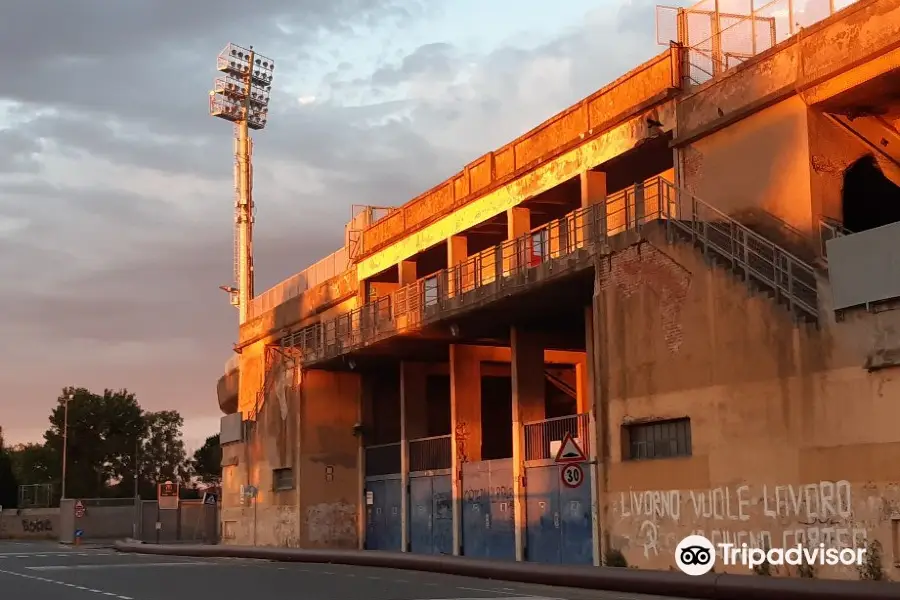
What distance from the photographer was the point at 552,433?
31000 mm

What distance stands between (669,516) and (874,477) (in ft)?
17.6

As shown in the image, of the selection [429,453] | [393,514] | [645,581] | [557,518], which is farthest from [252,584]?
[393,514]

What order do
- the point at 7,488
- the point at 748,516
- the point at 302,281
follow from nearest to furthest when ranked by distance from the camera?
the point at 748,516, the point at 302,281, the point at 7,488

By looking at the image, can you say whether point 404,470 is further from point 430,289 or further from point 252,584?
point 252,584

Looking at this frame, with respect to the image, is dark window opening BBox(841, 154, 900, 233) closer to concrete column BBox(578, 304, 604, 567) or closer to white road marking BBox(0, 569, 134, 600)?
concrete column BBox(578, 304, 604, 567)

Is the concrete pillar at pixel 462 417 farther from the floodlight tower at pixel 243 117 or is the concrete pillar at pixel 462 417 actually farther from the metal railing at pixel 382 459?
the floodlight tower at pixel 243 117

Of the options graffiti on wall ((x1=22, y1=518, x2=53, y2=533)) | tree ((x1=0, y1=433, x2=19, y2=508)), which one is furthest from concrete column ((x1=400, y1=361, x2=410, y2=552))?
tree ((x1=0, y1=433, x2=19, y2=508))

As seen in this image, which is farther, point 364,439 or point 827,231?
point 364,439

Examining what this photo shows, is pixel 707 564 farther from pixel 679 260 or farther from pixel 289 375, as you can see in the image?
pixel 289 375

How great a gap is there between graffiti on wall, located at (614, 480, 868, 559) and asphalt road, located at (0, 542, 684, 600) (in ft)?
8.83

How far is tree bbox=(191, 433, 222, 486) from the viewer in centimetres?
13438

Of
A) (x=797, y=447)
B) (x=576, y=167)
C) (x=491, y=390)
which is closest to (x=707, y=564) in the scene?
(x=797, y=447)

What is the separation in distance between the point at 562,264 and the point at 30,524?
60204 millimetres

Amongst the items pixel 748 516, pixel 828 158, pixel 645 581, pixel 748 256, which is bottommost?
pixel 645 581
